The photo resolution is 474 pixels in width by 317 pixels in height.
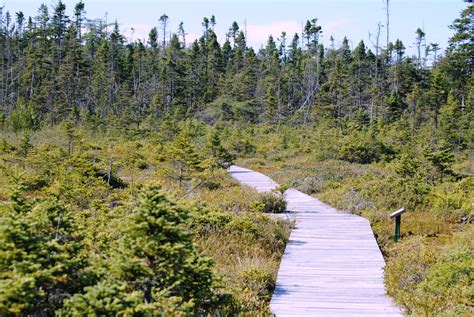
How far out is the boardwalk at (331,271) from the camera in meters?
6.05

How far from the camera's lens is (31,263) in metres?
3.59

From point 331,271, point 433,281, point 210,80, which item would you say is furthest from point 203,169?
point 210,80

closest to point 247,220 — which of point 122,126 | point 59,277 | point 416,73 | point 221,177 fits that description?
point 59,277

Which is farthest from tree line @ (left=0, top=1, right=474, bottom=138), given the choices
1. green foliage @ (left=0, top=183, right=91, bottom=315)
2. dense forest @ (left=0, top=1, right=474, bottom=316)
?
green foliage @ (left=0, top=183, right=91, bottom=315)

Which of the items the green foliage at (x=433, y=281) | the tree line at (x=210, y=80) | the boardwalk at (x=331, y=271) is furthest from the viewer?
the tree line at (x=210, y=80)

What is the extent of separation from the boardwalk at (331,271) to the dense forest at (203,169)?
31 cm

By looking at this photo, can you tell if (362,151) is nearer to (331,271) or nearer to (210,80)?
(331,271)

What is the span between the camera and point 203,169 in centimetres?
1723

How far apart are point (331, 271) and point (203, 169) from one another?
10.2 m

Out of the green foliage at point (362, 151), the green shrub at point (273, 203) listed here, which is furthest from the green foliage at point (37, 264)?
the green foliage at point (362, 151)

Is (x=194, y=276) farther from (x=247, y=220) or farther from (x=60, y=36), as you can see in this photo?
(x=60, y=36)

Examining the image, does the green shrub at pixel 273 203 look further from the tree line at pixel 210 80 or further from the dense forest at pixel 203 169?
the tree line at pixel 210 80

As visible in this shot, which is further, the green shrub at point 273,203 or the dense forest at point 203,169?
the green shrub at point 273,203

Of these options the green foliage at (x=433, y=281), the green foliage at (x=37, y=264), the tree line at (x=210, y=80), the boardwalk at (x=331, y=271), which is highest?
the tree line at (x=210, y=80)
